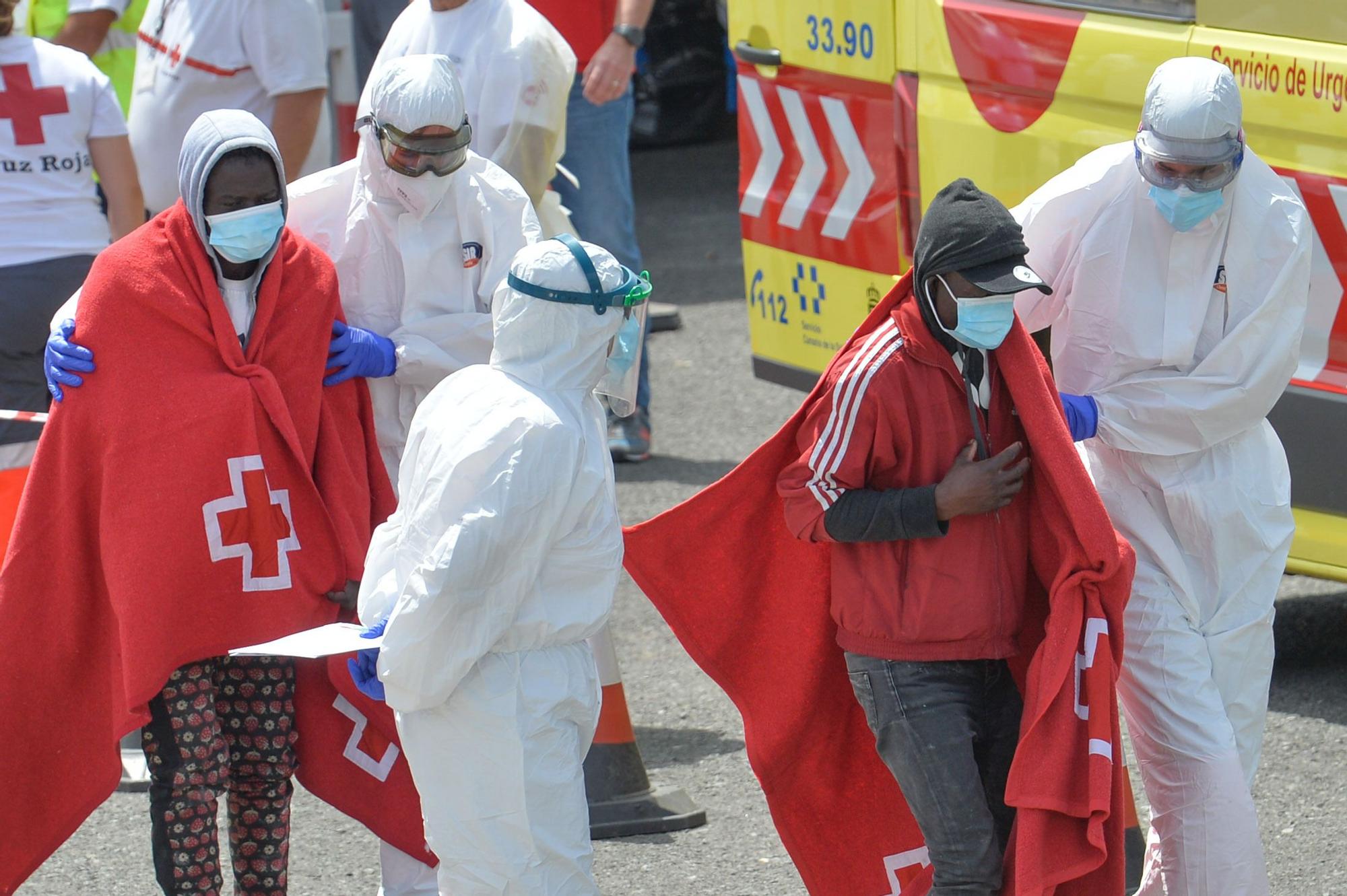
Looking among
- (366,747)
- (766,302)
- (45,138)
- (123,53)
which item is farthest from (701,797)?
(123,53)

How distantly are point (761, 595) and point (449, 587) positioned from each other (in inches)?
35.7

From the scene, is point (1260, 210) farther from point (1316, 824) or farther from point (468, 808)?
point (468, 808)

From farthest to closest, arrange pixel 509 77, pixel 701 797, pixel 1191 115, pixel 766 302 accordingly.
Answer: pixel 766 302 < pixel 509 77 < pixel 701 797 < pixel 1191 115

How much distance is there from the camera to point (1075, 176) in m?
4.04

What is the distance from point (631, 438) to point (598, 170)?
110 centimetres

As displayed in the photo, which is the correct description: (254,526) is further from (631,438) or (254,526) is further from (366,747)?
(631,438)

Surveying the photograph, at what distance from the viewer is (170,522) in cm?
397

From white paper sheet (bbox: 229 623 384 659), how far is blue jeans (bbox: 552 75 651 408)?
379 cm

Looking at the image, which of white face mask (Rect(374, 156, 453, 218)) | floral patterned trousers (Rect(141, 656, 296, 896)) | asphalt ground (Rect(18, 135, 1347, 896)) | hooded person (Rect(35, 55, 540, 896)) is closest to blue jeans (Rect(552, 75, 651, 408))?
asphalt ground (Rect(18, 135, 1347, 896))

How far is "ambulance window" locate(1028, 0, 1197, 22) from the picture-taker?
16.7 feet

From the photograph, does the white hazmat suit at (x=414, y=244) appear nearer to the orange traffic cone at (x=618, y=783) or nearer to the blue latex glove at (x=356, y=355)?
the blue latex glove at (x=356, y=355)

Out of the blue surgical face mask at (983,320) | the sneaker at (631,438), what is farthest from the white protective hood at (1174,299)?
the sneaker at (631,438)

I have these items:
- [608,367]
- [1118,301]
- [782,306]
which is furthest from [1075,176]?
[782,306]

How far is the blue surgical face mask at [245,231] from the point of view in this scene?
12.9ft
